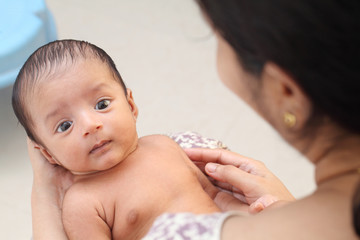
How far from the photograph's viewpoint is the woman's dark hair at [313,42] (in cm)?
52

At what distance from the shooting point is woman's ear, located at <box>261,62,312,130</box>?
23.2 inches

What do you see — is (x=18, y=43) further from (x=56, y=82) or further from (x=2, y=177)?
(x=56, y=82)

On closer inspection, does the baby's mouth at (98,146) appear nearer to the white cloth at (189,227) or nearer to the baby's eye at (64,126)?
the baby's eye at (64,126)

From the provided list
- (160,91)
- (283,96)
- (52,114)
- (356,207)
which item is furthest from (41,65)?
(160,91)

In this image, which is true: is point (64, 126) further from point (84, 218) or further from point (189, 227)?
point (189, 227)

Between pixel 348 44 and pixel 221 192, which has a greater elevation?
pixel 348 44

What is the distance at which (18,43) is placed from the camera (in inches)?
62.9

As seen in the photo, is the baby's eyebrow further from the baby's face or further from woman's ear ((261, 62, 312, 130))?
woman's ear ((261, 62, 312, 130))

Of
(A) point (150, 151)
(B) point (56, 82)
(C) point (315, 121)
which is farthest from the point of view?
(A) point (150, 151)

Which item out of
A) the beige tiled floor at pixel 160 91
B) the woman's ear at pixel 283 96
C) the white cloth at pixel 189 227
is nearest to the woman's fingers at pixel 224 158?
the white cloth at pixel 189 227

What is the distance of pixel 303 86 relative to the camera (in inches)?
22.6

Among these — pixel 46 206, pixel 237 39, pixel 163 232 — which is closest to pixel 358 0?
pixel 237 39

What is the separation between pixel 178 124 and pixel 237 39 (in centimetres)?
131

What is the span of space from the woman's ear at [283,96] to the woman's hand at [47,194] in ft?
1.97
